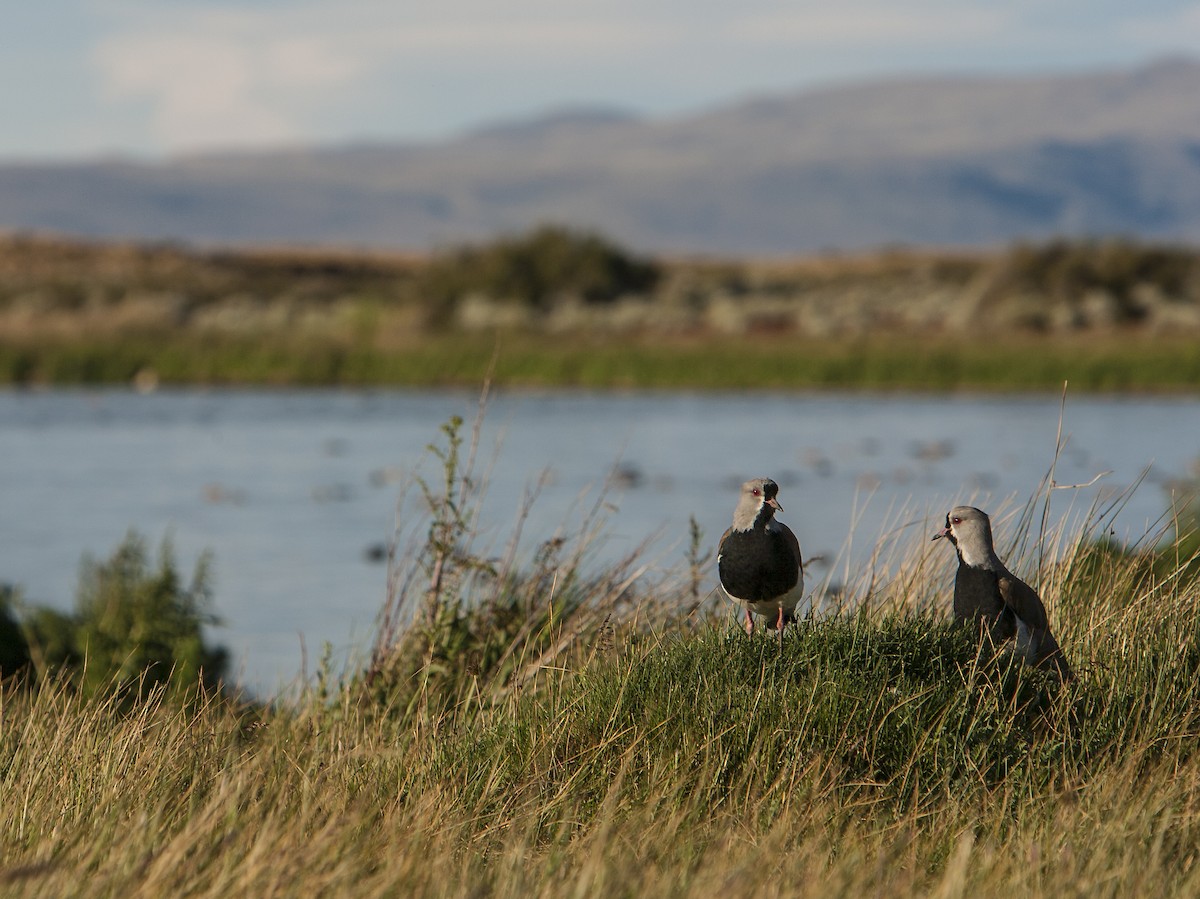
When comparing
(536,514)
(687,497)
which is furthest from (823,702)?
(687,497)

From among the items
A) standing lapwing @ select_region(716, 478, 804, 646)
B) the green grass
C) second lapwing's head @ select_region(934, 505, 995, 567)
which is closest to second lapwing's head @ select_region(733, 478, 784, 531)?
standing lapwing @ select_region(716, 478, 804, 646)

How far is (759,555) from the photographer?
5340 millimetres

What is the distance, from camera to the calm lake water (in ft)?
52.2

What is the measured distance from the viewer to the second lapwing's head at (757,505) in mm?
5316

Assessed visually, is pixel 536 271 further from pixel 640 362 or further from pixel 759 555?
pixel 759 555

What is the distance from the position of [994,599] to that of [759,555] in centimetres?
75

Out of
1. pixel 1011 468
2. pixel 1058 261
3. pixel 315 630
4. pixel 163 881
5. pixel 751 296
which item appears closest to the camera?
pixel 163 881

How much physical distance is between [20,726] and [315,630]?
7.02 metres

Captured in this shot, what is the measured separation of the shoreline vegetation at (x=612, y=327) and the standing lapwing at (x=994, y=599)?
68.8ft

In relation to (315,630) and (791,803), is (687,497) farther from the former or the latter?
(791,803)

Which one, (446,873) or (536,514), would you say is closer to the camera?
(446,873)

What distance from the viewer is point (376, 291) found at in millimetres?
65688

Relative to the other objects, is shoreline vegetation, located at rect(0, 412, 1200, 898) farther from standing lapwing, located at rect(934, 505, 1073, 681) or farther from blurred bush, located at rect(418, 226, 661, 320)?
blurred bush, located at rect(418, 226, 661, 320)

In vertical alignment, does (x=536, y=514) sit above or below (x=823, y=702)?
below
